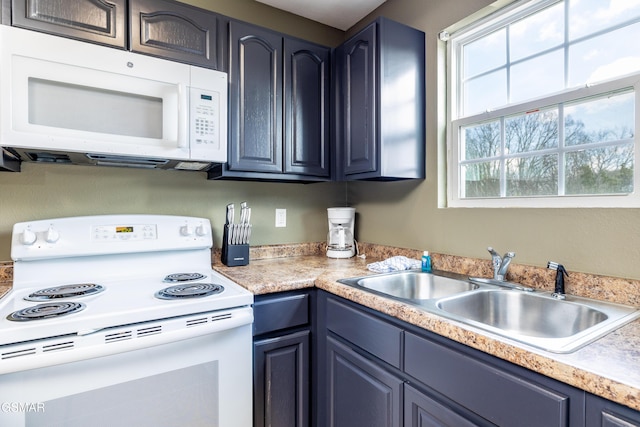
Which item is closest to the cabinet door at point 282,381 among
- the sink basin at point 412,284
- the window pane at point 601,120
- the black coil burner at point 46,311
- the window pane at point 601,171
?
the sink basin at point 412,284

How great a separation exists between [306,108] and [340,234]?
80 cm

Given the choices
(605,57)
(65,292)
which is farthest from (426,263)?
(65,292)

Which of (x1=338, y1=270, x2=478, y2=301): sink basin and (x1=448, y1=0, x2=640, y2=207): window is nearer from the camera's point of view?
(x1=448, y1=0, x2=640, y2=207): window

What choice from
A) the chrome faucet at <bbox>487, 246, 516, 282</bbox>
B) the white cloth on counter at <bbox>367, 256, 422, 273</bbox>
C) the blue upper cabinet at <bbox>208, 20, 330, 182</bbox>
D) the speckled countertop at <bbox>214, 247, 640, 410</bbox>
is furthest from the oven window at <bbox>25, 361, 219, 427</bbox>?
the chrome faucet at <bbox>487, 246, 516, 282</bbox>

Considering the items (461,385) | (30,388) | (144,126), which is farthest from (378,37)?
(30,388)

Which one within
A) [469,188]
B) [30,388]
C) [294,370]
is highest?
[469,188]

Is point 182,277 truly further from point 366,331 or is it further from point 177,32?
point 177,32

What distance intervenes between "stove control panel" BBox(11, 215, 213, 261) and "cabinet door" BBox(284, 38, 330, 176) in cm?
64

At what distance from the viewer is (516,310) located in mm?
1263

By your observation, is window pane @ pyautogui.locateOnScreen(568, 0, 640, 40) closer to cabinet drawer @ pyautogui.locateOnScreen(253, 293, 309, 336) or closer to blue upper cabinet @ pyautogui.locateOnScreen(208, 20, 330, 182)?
blue upper cabinet @ pyautogui.locateOnScreen(208, 20, 330, 182)

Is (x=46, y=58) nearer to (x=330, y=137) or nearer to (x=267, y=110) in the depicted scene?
(x=267, y=110)

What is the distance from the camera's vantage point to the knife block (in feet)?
5.92

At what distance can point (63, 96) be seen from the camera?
4.19 feet

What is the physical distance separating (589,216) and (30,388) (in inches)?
73.7
